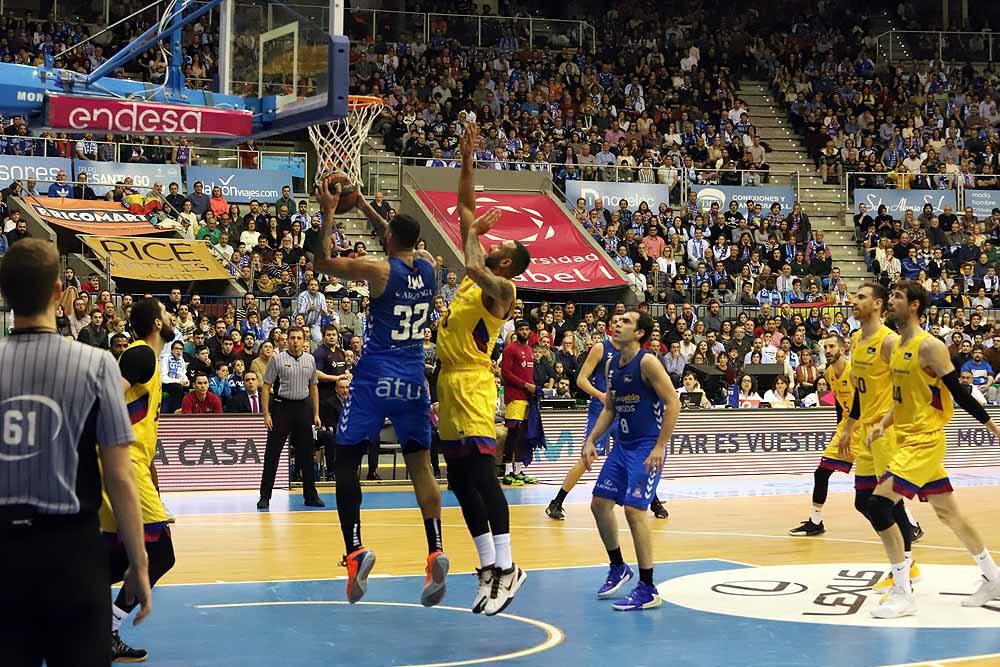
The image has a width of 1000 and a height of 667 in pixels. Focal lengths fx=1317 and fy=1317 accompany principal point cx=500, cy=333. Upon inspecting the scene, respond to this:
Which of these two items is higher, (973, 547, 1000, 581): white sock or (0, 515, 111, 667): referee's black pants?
(0, 515, 111, 667): referee's black pants

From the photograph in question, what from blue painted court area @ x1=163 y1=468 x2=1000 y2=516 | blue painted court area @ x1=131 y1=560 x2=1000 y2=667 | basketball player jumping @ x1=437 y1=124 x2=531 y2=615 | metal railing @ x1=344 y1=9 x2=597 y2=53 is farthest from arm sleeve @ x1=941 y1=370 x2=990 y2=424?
metal railing @ x1=344 y1=9 x2=597 y2=53

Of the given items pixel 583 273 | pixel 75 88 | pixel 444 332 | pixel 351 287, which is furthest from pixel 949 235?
pixel 444 332

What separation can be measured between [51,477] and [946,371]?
21.1 ft

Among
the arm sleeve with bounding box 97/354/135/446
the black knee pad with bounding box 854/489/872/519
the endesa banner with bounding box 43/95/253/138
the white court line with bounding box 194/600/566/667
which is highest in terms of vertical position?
the endesa banner with bounding box 43/95/253/138

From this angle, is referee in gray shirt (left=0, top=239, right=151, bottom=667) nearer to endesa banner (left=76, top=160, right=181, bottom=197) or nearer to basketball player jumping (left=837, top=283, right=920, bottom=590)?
basketball player jumping (left=837, top=283, right=920, bottom=590)

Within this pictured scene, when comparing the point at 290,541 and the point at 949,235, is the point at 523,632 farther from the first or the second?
the point at 949,235

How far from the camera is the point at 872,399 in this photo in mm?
10820

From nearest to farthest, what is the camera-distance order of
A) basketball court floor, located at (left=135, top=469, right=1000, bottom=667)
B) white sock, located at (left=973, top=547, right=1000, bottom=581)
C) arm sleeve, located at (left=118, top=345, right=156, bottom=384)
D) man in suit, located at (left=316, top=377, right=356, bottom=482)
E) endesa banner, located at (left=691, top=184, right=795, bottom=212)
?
arm sleeve, located at (left=118, top=345, right=156, bottom=384)
basketball court floor, located at (left=135, top=469, right=1000, bottom=667)
white sock, located at (left=973, top=547, right=1000, bottom=581)
man in suit, located at (left=316, top=377, right=356, bottom=482)
endesa banner, located at (left=691, top=184, right=795, bottom=212)

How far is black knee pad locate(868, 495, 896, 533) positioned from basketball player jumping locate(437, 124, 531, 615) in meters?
2.40

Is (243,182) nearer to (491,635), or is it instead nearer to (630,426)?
(630,426)

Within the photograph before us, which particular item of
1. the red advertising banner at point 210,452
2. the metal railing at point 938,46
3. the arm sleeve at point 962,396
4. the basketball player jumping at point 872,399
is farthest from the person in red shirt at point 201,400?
the metal railing at point 938,46

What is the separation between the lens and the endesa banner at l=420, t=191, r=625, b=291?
27453mm

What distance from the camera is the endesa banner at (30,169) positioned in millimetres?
23656

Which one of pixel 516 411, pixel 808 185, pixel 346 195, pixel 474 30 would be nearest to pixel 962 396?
pixel 346 195
